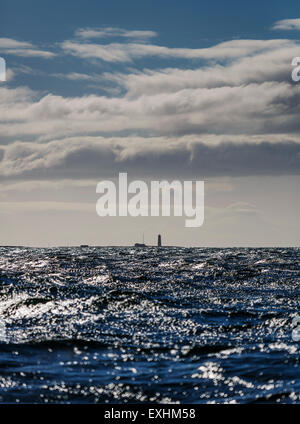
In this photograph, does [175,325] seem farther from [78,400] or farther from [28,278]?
[28,278]

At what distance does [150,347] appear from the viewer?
20.6m

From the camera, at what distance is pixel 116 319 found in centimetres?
2709

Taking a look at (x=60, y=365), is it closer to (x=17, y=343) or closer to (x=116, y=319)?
(x=17, y=343)

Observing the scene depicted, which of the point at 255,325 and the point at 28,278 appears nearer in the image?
the point at 255,325

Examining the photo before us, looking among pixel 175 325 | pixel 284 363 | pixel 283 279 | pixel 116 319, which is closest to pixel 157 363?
pixel 284 363

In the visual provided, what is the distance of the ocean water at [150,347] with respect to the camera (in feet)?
51.3

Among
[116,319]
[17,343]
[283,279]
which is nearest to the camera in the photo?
[17,343]

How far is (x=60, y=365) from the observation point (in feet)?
60.6

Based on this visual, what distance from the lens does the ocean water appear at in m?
15.6

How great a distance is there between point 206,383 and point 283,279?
32.7 m

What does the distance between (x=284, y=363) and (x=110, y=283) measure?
27.4 meters
